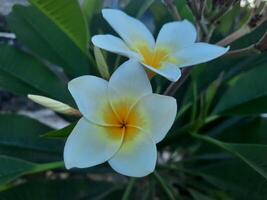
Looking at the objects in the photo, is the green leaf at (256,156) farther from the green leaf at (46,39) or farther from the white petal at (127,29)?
the green leaf at (46,39)

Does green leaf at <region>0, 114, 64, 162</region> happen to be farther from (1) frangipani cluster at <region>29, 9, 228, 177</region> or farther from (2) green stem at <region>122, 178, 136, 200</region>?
(1) frangipani cluster at <region>29, 9, 228, 177</region>

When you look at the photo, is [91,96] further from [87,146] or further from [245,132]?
[245,132]

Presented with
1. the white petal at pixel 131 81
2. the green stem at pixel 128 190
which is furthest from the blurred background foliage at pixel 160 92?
the white petal at pixel 131 81

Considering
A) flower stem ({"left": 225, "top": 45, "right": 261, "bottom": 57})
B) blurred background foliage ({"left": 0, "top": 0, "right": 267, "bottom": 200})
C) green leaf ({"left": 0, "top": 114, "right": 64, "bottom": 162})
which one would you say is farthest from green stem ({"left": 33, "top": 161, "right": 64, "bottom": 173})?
flower stem ({"left": 225, "top": 45, "right": 261, "bottom": 57})

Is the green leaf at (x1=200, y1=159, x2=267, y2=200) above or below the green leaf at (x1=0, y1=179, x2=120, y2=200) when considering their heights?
above

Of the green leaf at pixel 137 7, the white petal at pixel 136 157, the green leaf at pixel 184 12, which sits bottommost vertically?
the green leaf at pixel 137 7

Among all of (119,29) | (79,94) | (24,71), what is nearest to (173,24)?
(119,29)

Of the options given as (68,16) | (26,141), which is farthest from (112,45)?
(26,141)
